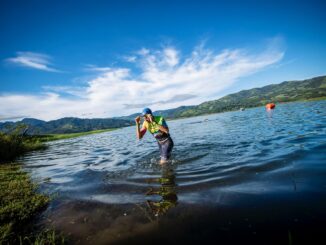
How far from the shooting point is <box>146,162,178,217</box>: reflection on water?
5.58 meters

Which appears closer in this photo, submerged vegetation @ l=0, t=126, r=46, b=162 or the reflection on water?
the reflection on water

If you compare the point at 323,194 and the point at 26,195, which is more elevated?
the point at 26,195

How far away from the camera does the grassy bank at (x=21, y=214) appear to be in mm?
4516

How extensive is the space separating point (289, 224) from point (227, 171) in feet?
13.9

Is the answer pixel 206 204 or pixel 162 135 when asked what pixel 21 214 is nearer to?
pixel 206 204

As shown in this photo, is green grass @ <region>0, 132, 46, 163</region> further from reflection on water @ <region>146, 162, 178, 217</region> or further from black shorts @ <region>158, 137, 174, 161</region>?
reflection on water @ <region>146, 162, 178, 217</region>

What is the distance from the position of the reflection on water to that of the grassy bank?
240 cm

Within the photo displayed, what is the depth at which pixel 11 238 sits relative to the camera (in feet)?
15.1

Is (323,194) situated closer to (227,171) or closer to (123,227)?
(227,171)

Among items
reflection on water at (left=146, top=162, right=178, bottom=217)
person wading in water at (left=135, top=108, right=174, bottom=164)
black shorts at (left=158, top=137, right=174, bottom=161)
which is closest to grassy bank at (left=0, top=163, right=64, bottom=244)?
reflection on water at (left=146, top=162, right=178, bottom=217)

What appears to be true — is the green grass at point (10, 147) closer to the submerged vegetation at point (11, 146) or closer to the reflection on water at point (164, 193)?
the submerged vegetation at point (11, 146)

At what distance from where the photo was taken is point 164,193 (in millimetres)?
6758

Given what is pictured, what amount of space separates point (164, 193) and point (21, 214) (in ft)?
13.9

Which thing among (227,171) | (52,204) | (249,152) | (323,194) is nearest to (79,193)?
(52,204)
